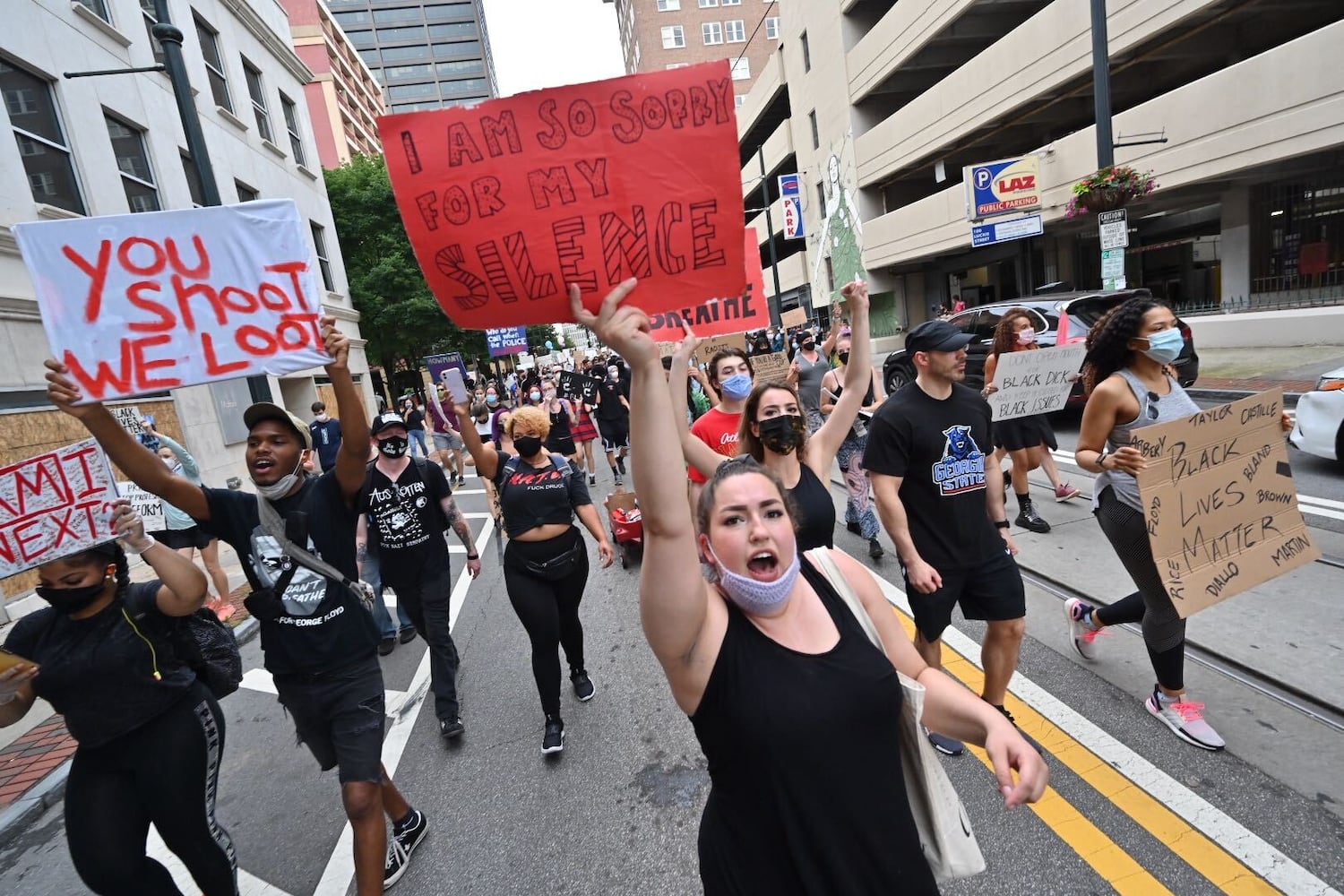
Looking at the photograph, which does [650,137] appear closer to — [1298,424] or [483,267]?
[483,267]

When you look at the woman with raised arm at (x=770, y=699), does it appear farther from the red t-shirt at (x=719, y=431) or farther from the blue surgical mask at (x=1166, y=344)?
the red t-shirt at (x=719, y=431)

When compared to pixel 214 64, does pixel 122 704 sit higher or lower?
lower

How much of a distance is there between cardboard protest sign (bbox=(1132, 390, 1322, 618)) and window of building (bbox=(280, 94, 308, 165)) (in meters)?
23.4

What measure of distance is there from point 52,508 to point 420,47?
117 m

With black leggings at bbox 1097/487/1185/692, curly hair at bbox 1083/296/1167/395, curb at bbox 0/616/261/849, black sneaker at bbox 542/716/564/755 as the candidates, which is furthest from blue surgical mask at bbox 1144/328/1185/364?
curb at bbox 0/616/261/849

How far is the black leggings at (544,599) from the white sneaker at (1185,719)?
115 inches

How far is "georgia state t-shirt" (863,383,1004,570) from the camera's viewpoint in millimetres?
2922

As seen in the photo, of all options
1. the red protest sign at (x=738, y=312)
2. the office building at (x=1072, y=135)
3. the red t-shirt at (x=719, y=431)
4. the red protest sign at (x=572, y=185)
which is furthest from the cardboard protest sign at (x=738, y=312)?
the office building at (x=1072, y=135)

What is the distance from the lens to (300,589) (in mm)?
2598

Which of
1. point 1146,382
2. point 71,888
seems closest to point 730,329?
point 1146,382

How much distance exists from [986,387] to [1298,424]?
3.79 meters

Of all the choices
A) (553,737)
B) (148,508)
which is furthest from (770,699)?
(148,508)

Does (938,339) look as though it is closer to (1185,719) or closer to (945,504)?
(945,504)

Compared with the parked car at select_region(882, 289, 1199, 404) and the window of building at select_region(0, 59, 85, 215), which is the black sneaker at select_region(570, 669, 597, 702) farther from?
the window of building at select_region(0, 59, 85, 215)
